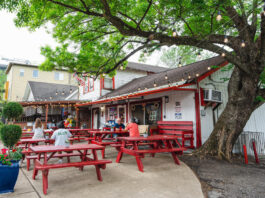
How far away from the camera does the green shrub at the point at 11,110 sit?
4.68 meters

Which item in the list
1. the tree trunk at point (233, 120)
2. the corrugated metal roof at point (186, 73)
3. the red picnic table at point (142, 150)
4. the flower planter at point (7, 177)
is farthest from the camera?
the corrugated metal roof at point (186, 73)

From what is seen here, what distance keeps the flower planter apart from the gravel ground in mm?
3675

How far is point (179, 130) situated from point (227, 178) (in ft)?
13.8

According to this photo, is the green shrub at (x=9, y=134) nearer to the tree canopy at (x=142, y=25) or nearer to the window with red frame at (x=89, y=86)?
the tree canopy at (x=142, y=25)

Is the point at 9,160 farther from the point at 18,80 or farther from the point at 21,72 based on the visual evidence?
the point at 21,72

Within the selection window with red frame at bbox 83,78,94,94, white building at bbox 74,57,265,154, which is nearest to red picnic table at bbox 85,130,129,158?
white building at bbox 74,57,265,154

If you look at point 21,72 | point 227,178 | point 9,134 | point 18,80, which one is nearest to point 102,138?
point 9,134

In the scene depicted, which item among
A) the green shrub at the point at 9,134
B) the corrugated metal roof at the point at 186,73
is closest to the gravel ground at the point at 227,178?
the corrugated metal roof at the point at 186,73

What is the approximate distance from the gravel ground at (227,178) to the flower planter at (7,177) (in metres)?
3.68

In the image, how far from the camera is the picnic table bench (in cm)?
820

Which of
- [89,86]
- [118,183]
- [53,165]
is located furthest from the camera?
[89,86]

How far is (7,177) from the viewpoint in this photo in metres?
3.57

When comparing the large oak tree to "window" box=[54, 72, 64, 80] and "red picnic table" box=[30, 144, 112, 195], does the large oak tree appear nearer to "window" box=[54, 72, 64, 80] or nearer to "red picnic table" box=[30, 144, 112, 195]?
"red picnic table" box=[30, 144, 112, 195]

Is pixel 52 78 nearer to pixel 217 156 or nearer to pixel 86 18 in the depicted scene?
pixel 86 18
